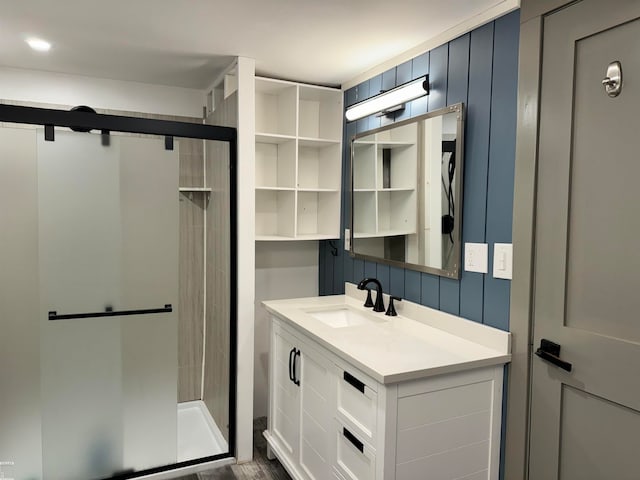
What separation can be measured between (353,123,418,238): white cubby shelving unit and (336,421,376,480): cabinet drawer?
3.32ft

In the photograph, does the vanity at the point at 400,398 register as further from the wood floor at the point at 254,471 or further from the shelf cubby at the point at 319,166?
the shelf cubby at the point at 319,166

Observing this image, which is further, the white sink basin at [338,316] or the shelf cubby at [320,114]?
the shelf cubby at [320,114]

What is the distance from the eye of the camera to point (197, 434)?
9.33 ft

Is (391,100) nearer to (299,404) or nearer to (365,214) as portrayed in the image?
(365,214)

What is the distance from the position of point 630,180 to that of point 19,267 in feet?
8.15

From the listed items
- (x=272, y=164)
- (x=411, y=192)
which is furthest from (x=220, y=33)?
(x=411, y=192)

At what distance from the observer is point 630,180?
54.7 inches

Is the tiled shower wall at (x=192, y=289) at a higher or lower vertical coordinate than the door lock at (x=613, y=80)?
lower

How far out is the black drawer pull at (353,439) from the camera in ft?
5.63

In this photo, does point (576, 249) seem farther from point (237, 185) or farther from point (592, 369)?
point (237, 185)

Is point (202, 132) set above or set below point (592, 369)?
above

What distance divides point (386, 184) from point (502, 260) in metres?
0.87

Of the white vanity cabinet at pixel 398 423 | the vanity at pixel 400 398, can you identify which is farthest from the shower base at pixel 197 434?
the white vanity cabinet at pixel 398 423

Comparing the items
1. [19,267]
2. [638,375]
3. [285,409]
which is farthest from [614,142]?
[19,267]
